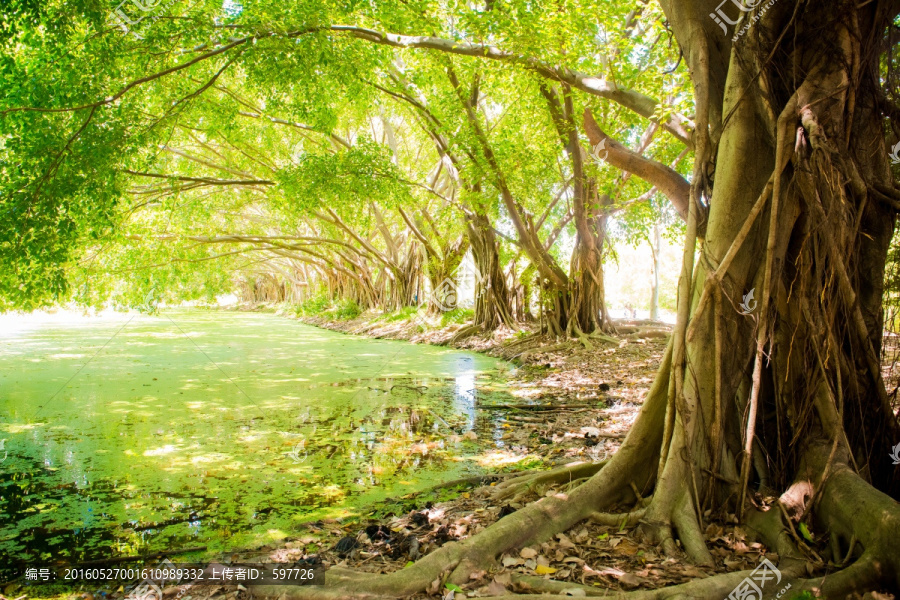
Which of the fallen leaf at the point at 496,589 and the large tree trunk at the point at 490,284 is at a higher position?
the large tree trunk at the point at 490,284

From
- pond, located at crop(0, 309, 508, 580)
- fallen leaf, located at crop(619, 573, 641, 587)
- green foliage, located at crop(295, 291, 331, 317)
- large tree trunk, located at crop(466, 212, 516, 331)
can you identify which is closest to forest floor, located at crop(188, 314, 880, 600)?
fallen leaf, located at crop(619, 573, 641, 587)

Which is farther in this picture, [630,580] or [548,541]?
[548,541]

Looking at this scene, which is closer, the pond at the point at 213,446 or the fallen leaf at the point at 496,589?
the fallen leaf at the point at 496,589

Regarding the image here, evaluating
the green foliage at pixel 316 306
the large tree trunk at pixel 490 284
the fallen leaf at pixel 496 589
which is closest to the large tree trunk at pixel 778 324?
the fallen leaf at pixel 496 589

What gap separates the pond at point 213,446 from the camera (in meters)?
3.13

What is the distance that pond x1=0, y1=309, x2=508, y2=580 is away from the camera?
10.3 ft

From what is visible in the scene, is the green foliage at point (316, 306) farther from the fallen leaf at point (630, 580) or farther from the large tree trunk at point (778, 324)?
the fallen leaf at point (630, 580)

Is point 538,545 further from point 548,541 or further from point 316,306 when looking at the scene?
point 316,306

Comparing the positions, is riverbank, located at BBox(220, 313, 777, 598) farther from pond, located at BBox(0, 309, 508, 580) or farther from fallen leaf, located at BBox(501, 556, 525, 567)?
pond, located at BBox(0, 309, 508, 580)

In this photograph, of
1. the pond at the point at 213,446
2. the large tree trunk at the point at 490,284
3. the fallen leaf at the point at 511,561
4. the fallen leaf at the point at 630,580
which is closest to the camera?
the fallen leaf at the point at 630,580

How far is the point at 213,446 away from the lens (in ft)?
15.4

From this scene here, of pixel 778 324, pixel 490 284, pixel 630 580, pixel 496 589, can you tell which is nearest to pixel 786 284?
pixel 778 324

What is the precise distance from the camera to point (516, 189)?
33.8 ft

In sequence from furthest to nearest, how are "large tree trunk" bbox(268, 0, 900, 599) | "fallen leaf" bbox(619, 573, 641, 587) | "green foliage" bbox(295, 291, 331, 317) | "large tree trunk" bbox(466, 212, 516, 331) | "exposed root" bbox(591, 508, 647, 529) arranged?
"green foliage" bbox(295, 291, 331, 317) < "large tree trunk" bbox(466, 212, 516, 331) < "exposed root" bbox(591, 508, 647, 529) < "large tree trunk" bbox(268, 0, 900, 599) < "fallen leaf" bbox(619, 573, 641, 587)
